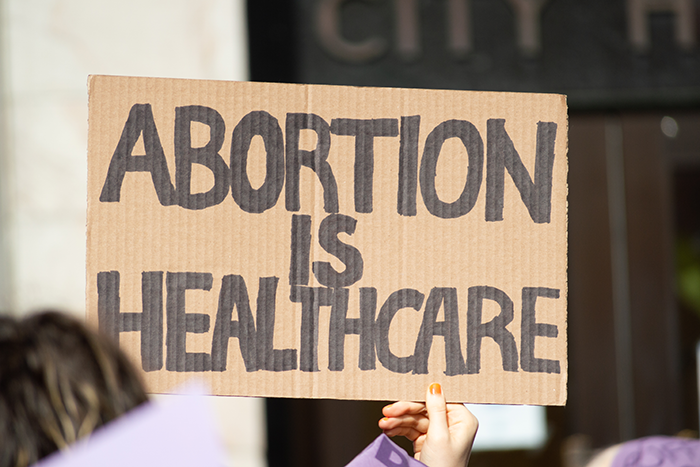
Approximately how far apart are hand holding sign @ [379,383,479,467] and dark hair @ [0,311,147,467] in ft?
1.50

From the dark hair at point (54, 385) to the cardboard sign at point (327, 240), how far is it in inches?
11.6

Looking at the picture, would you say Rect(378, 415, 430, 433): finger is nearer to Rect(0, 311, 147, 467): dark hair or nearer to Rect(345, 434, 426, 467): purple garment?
Rect(345, 434, 426, 467): purple garment

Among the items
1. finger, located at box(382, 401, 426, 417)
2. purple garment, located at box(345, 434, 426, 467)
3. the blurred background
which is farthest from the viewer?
the blurred background

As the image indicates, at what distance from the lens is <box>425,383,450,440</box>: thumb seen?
0.93 metres

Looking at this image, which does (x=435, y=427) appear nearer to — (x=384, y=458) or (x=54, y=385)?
(x=384, y=458)

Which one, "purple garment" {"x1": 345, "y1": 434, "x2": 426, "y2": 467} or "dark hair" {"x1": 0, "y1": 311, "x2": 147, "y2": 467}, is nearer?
"dark hair" {"x1": 0, "y1": 311, "x2": 147, "y2": 467}

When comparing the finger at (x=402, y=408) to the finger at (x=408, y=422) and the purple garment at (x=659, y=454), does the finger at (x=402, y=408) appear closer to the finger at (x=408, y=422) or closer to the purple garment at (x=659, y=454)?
the finger at (x=408, y=422)

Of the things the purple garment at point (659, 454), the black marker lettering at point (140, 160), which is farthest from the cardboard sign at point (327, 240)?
the purple garment at point (659, 454)

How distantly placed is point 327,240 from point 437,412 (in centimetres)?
29

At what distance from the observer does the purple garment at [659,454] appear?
1040mm

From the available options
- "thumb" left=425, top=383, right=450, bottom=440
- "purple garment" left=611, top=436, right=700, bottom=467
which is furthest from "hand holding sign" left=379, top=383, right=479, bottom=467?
"purple garment" left=611, top=436, right=700, bottom=467

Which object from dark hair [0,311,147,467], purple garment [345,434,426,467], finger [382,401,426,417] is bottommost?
purple garment [345,434,426,467]

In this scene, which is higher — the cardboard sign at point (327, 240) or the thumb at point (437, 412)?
the cardboard sign at point (327, 240)

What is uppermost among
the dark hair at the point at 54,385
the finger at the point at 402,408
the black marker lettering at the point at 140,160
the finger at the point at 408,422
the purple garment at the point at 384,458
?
the black marker lettering at the point at 140,160
